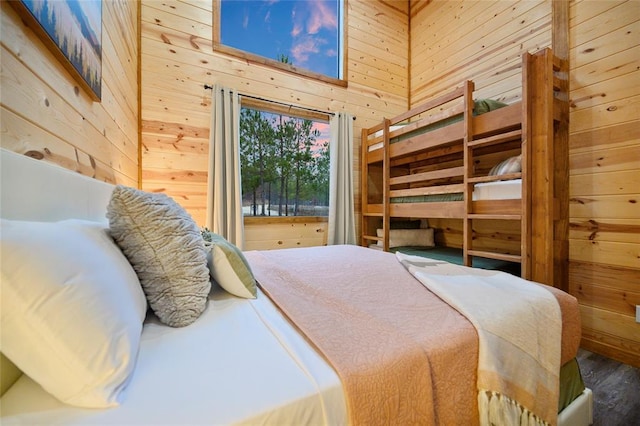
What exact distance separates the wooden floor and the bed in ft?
1.09

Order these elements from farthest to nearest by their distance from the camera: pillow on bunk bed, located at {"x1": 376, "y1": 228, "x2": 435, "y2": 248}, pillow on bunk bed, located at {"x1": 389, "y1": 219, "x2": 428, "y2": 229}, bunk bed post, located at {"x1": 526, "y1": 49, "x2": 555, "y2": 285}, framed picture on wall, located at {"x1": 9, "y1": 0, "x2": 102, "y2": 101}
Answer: pillow on bunk bed, located at {"x1": 389, "y1": 219, "x2": 428, "y2": 229}, pillow on bunk bed, located at {"x1": 376, "y1": 228, "x2": 435, "y2": 248}, bunk bed post, located at {"x1": 526, "y1": 49, "x2": 555, "y2": 285}, framed picture on wall, located at {"x1": 9, "y1": 0, "x2": 102, "y2": 101}

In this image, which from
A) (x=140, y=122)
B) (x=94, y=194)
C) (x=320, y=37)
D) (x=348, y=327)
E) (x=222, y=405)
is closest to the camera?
(x=222, y=405)

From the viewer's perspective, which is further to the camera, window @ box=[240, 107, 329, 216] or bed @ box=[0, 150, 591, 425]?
window @ box=[240, 107, 329, 216]

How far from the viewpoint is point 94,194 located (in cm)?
112

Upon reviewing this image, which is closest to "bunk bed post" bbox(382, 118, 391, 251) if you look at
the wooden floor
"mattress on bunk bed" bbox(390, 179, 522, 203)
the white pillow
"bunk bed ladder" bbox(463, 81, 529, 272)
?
"mattress on bunk bed" bbox(390, 179, 522, 203)

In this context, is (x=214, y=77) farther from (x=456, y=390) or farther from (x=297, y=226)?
(x=456, y=390)

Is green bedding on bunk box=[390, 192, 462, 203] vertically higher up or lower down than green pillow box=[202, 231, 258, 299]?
higher up

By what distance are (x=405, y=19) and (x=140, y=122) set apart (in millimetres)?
3461

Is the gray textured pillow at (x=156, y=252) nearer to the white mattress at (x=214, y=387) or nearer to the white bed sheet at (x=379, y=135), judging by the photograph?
the white mattress at (x=214, y=387)

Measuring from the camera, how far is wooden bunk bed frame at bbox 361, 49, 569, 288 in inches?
66.7

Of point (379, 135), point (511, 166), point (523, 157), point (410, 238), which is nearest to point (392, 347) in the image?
point (523, 157)

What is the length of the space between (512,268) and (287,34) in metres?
3.23

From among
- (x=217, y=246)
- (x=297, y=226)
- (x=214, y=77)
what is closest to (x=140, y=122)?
(x=214, y=77)

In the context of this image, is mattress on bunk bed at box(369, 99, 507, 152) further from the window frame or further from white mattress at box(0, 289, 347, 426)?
white mattress at box(0, 289, 347, 426)
